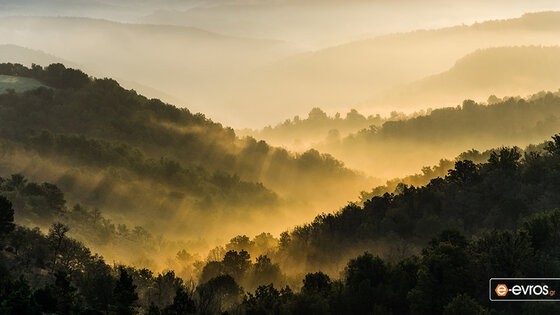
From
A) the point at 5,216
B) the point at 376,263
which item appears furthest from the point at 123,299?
the point at 5,216

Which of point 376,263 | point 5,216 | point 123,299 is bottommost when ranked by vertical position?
point 376,263

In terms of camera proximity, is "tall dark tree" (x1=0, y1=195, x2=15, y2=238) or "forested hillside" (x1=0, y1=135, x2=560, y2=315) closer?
"forested hillside" (x1=0, y1=135, x2=560, y2=315)

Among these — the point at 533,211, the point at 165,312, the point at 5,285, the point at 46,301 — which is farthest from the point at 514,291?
the point at 533,211

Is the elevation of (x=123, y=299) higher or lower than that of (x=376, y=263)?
higher

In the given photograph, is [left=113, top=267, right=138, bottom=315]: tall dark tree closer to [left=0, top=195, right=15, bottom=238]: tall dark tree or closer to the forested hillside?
the forested hillside

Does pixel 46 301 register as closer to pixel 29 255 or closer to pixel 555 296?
pixel 29 255

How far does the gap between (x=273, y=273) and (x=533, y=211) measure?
4526 centimetres

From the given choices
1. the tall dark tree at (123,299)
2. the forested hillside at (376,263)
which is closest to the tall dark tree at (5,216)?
the forested hillside at (376,263)

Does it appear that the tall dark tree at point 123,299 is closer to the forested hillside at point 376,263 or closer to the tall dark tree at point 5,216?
the forested hillside at point 376,263

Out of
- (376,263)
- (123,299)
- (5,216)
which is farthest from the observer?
(5,216)

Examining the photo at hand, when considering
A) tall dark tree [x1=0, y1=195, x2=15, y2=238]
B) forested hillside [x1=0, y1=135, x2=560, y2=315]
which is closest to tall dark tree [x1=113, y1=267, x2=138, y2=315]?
forested hillside [x1=0, y1=135, x2=560, y2=315]

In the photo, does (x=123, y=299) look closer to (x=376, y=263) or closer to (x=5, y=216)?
(x=376, y=263)

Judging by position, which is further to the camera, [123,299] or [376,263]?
[376,263]

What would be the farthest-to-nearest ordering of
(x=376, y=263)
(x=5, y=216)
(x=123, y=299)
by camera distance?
(x=5, y=216) → (x=376, y=263) → (x=123, y=299)
